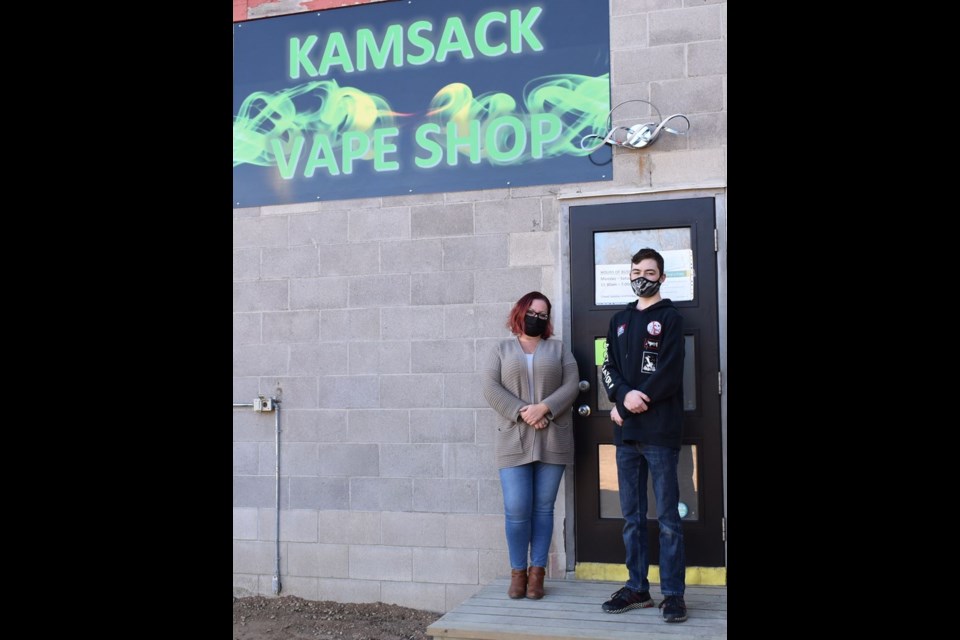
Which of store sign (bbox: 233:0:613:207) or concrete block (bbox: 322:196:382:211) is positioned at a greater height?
store sign (bbox: 233:0:613:207)

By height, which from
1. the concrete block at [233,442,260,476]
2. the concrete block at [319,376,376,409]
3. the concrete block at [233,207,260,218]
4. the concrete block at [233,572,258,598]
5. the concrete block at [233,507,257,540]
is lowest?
A: the concrete block at [233,572,258,598]

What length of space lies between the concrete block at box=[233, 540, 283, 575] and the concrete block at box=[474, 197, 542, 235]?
2519mm

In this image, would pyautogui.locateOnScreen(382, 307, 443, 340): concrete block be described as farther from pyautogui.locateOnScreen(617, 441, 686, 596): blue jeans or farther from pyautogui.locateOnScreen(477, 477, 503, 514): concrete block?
pyautogui.locateOnScreen(617, 441, 686, 596): blue jeans

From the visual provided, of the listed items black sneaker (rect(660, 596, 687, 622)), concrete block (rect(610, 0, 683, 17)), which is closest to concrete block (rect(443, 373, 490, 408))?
black sneaker (rect(660, 596, 687, 622))

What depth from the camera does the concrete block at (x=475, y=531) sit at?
5.62 m

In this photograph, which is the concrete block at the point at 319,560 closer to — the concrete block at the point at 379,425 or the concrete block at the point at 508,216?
the concrete block at the point at 379,425

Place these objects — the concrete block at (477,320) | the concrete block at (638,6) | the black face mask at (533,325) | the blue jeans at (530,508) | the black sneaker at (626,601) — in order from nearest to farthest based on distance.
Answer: the black sneaker at (626,601)
the blue jeans at (530,508)
the black face mask at (533,325)
the concrete block at (638,6)
the concrete block at (477,320)

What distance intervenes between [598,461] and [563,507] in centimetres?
35

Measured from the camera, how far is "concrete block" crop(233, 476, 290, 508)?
615 cm

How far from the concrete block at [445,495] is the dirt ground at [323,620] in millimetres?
649

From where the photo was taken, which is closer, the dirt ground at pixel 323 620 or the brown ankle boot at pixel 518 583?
the brown ankle boot at pixel 518 583

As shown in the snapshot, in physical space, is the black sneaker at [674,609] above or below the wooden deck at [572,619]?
above

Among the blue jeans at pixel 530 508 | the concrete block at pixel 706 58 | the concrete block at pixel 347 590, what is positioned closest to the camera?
the blue jeans at pixel 530 508

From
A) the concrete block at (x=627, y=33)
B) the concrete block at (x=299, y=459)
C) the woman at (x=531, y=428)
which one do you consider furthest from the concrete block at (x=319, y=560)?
the concrete block at (x=627, y=33)
